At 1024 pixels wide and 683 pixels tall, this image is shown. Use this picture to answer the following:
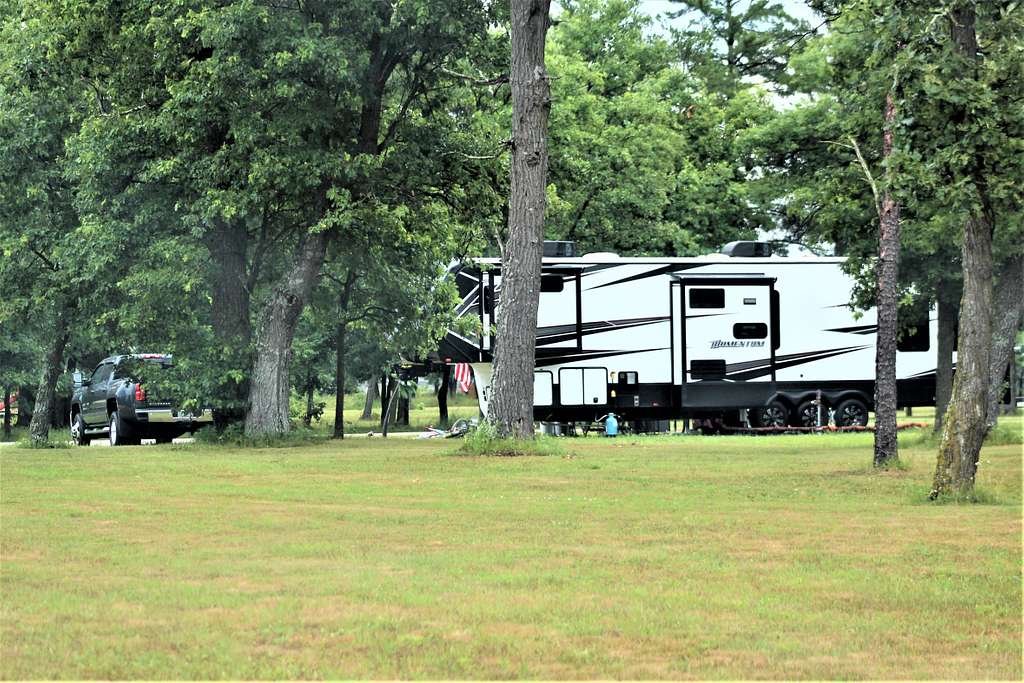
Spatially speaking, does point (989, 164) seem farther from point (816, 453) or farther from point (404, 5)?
point (404, 5)

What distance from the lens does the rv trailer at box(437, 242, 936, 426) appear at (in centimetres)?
3612

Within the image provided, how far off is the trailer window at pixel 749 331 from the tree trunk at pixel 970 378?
2160 cm

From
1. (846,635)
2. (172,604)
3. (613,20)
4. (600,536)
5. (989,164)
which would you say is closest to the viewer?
(846,635)

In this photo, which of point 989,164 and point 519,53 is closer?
point 989,164

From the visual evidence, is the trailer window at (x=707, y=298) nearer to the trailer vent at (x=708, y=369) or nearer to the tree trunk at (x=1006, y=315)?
the trailer vent at (x=708, y=369)

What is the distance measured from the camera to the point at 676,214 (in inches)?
1923

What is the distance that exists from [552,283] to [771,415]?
6.38 meters

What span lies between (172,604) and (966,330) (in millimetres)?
9583

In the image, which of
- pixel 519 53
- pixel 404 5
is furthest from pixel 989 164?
pixel 404 5

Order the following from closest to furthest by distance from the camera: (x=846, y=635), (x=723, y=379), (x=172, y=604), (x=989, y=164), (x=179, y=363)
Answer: (x=846, y=635) → (x=172, y=604) → (x=989, y=164) → (x=179, y=363) → (x=723, y=379)

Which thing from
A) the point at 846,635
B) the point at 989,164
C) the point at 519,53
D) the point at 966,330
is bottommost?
the point at 846,635

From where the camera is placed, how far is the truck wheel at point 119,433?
3219 cm

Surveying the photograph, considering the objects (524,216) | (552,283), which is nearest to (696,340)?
(552,283)

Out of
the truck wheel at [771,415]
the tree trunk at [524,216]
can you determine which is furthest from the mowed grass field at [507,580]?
the truck wheel at [771,415]
